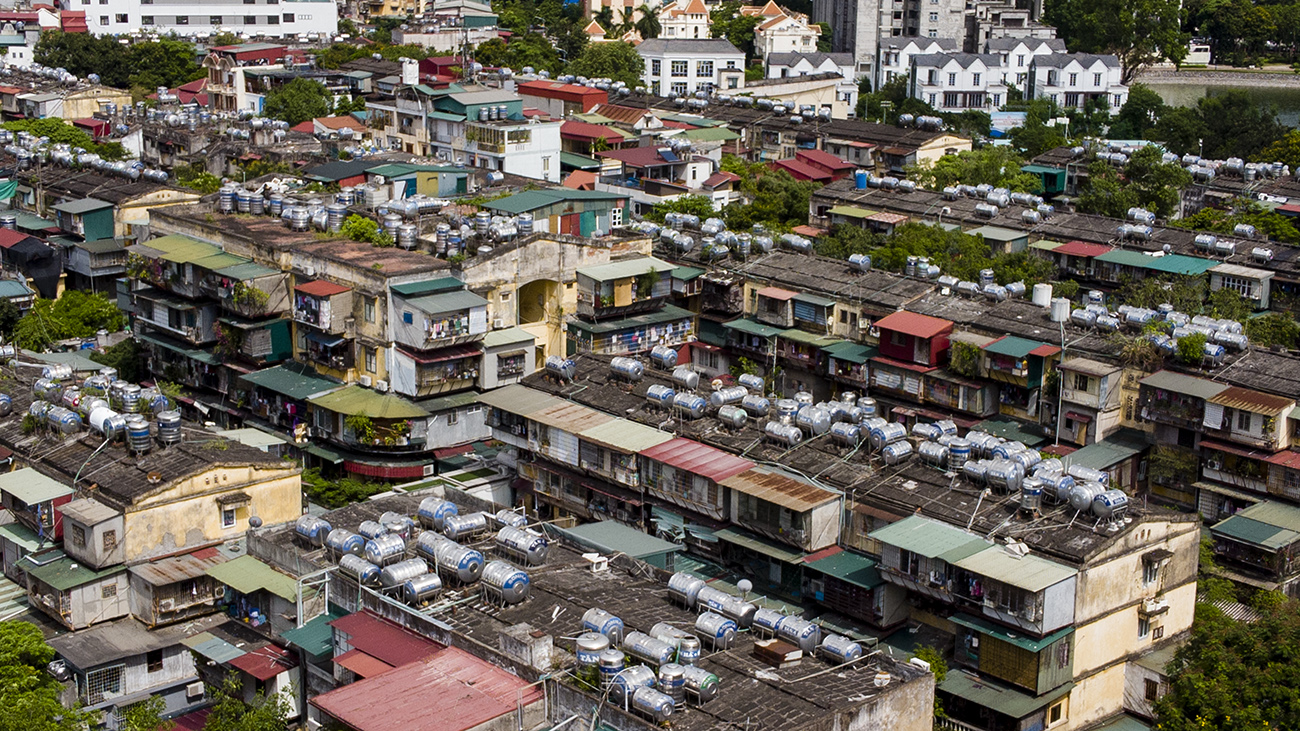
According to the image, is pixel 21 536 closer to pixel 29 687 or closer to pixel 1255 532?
pixel 29 687

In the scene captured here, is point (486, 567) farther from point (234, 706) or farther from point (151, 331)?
point (151, 331)

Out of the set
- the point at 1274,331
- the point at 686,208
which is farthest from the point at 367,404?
the point at 1274,331

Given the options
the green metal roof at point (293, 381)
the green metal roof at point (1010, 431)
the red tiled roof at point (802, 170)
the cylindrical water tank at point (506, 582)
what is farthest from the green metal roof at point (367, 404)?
the red tiled roof at point (802, 170)

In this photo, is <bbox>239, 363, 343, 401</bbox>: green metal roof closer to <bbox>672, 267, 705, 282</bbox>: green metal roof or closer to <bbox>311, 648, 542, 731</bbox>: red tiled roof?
<bbox>672, 267, 705, 282</bbox>: green metal roof

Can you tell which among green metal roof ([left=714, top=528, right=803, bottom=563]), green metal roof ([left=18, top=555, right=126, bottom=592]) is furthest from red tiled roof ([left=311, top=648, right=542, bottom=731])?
green metal roof ([left=714, top=528, right=803, bottom=563])

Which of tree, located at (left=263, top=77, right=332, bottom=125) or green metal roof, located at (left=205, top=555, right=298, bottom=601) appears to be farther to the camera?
tree, located at (left=263, top=77, right=332, bottom=125)

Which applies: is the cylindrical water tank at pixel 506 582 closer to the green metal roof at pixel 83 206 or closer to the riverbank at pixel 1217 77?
the green metal roof at pixel 83 206

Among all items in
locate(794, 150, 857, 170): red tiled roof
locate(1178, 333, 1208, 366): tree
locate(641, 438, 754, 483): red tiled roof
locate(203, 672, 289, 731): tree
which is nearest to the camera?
locate(203, 672, 289, 731): tree

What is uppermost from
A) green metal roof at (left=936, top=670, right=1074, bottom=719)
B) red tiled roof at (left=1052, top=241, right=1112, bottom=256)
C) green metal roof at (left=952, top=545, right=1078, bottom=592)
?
red tiled roof at (left=1052, top=241, right=1112, bottom=256)
